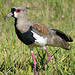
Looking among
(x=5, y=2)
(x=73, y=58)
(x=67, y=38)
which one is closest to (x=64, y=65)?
(x=73, y=58)

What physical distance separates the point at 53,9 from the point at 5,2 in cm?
164

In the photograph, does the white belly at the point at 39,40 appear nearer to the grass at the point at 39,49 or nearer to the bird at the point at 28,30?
the bird at the point at 28,30

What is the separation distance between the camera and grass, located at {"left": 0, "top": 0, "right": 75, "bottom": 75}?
450 centimetres

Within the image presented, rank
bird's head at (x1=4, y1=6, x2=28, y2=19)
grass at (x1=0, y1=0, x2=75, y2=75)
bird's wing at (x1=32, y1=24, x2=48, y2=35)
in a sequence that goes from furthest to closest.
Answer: grass at (x1=0, y1=0, x2=75, y2=75) < bird's wing at (x1=32, y1=24, x2=48, y2=35) < bird's head at (x1=4, y1=6, x2=28, y2=19)

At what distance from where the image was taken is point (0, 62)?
4730 millimetres

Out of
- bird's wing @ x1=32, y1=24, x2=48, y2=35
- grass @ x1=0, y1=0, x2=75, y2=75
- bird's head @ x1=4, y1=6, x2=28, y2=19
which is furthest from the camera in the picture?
grass @ x1=0, y1=0, x2=75, y2=75

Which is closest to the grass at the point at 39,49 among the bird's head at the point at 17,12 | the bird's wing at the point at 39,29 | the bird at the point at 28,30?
the bird at the point at 28,30

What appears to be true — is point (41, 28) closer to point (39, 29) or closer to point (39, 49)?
point (39, 29)

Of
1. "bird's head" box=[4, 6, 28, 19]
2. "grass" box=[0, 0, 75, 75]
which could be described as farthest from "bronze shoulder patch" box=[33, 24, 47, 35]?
"grass" box=[0, 0, 75, 75]

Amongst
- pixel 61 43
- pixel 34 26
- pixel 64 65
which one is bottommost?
pixel 64 65

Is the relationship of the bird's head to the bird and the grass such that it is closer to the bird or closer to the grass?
the bird

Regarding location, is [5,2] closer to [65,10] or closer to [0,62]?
[65,10]

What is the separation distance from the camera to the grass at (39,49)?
4.50 m

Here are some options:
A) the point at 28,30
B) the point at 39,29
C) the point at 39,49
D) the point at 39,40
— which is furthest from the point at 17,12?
the point at 39,49
